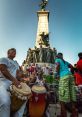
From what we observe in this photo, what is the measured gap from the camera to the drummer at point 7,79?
5.50 m

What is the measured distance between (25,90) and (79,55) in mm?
3800

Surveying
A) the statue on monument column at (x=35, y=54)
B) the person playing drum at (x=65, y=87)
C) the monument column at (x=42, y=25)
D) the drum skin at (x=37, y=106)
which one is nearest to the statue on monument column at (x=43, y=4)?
the monument column at (x=42, y=25)

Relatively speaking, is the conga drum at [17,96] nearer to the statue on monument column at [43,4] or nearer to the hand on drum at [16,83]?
the hand on drum at [16,83]

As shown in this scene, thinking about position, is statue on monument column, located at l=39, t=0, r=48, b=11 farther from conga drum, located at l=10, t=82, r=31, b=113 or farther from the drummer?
conga drum, located at l=10, t=82, r=31, b=113

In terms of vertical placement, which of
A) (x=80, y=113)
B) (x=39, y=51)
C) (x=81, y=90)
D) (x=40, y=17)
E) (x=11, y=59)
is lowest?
(x=80, y=113)

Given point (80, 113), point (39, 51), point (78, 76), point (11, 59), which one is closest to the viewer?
point (11, 59)

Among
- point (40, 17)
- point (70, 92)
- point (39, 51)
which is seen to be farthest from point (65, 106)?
point (40, 17)

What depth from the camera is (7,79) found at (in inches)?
231

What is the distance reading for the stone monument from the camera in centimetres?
4150

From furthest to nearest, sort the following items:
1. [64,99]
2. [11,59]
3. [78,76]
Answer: [78,76] → [64,99] → [11,59]

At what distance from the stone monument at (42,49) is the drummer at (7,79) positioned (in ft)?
114

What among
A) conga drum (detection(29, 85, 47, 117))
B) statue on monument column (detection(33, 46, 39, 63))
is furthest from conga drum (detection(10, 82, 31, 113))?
statue on monument column (detection(33, 46, 39, 63))

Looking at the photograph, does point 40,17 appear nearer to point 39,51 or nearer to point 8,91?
point 39,51

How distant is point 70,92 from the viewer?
330 inches
